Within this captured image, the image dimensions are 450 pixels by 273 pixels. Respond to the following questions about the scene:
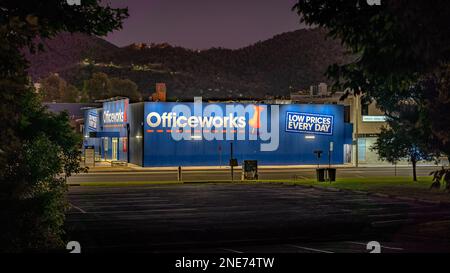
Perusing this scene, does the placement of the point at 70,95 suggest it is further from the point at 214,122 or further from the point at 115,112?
the point at 214,122

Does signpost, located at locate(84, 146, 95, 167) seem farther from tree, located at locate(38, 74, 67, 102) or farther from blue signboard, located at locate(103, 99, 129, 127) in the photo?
tree, located at locate(38, 74, 67, 102)

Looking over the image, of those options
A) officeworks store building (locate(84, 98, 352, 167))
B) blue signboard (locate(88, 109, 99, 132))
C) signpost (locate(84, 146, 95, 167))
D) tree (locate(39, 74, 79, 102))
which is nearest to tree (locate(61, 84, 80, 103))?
tree (locate(39, 74, 79, 102))

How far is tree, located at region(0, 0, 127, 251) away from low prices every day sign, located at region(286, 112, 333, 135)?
53.7 metres

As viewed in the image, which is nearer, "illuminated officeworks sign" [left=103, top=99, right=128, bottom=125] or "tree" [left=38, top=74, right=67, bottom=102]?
"illuminated officeworks sign" [left=103, top=99, right=128, bottom=125]

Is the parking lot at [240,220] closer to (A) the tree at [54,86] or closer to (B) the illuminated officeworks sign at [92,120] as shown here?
(B) the illuminated officeworks sign at [92,120]

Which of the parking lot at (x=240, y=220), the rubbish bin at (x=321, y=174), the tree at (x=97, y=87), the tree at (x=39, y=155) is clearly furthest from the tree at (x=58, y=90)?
the tree at (x=39, y=155)

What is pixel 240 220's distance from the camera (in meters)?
23.7

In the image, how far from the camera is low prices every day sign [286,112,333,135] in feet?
226

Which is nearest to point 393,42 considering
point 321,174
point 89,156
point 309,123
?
point 321,174

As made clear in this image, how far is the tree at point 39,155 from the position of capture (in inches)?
496

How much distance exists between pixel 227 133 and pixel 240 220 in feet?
143

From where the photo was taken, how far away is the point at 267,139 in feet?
225
